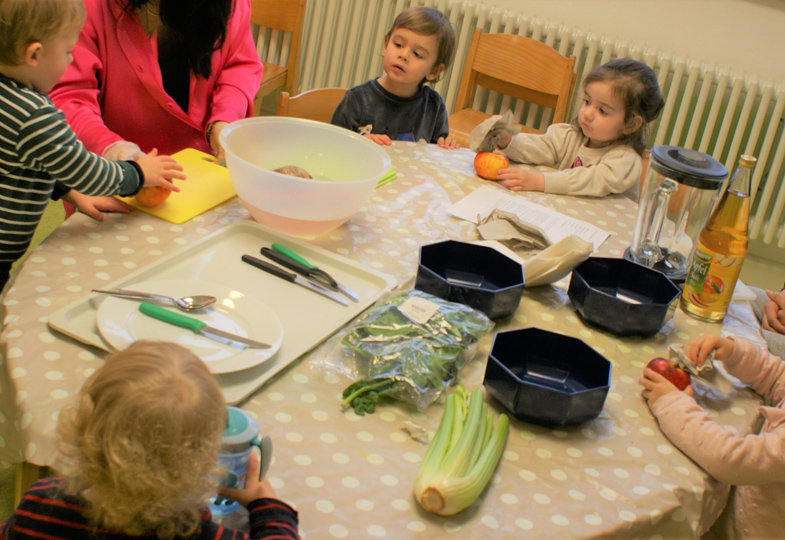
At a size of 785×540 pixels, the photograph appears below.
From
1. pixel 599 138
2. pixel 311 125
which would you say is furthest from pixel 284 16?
pixel 311 125

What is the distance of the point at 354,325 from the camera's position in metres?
1.11

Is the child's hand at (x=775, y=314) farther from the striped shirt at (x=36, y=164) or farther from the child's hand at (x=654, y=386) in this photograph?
the striped shirt at (x=36, y=164)

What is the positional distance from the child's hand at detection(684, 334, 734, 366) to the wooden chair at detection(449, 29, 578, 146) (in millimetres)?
1782

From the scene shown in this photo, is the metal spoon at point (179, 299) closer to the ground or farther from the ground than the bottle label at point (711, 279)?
closer to the ground

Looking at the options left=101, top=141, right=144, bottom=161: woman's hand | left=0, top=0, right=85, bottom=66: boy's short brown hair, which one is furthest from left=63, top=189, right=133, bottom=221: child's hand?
left=0, top=0, right=85, bottom=66: boy's short brown hair

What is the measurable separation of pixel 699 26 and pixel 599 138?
1.47 m

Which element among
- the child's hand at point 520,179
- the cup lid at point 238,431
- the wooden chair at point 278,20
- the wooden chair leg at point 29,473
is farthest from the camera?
the wooden chair at point 278,20

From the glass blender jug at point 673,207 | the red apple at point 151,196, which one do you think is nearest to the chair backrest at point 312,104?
the red apple at point 151,196

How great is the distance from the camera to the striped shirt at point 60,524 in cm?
72

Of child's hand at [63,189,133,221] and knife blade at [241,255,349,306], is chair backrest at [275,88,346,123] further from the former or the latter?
knife blade at [241,255,349,306]

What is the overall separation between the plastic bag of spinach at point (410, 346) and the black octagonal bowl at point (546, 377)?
59 millimetres

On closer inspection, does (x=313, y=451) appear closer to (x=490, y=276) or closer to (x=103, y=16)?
(x=490, y=276)

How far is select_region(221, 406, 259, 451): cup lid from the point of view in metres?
0.78

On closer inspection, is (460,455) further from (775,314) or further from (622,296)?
(775,314)
